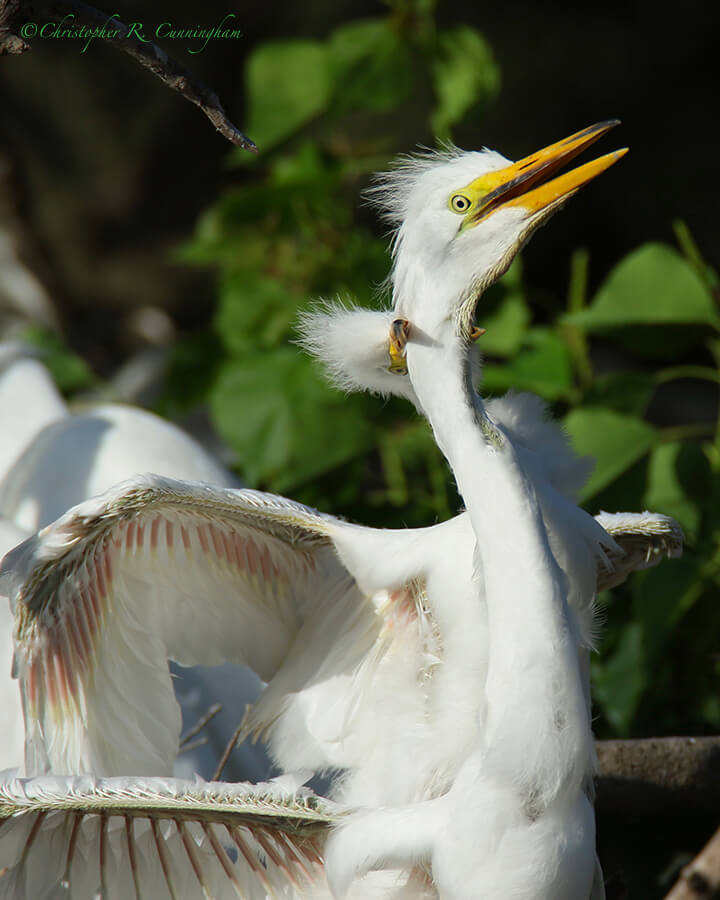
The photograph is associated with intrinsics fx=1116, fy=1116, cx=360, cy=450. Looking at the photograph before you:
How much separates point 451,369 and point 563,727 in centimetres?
36

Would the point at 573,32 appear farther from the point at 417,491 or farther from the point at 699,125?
the point at 417,491

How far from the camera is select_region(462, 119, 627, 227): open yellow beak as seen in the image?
1.06 m

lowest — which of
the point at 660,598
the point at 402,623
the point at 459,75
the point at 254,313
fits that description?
the point at 660,598

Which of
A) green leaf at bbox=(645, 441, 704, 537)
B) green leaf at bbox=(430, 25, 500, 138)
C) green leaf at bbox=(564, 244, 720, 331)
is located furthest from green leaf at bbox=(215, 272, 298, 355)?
green leaf at bbox=(645, 441, 704, 537)

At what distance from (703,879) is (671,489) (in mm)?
842

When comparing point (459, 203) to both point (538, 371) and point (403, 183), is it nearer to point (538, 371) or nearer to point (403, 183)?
point (403, 183)

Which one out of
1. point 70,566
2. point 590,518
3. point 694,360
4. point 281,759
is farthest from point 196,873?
point 694,360

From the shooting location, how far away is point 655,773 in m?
1.57

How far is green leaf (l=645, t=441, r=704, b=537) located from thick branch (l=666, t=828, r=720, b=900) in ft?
2.31

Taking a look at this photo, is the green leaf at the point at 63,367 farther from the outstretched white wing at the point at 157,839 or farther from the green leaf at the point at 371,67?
the outstretched white wing at the point at 157,839

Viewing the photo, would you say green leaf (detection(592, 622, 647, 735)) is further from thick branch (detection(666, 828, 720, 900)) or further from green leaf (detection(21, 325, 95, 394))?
green leaf (detection(21, 325, 95, 394))

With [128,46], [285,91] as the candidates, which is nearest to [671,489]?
[285,91]

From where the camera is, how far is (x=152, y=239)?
3.76 meters

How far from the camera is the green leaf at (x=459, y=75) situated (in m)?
2.25
